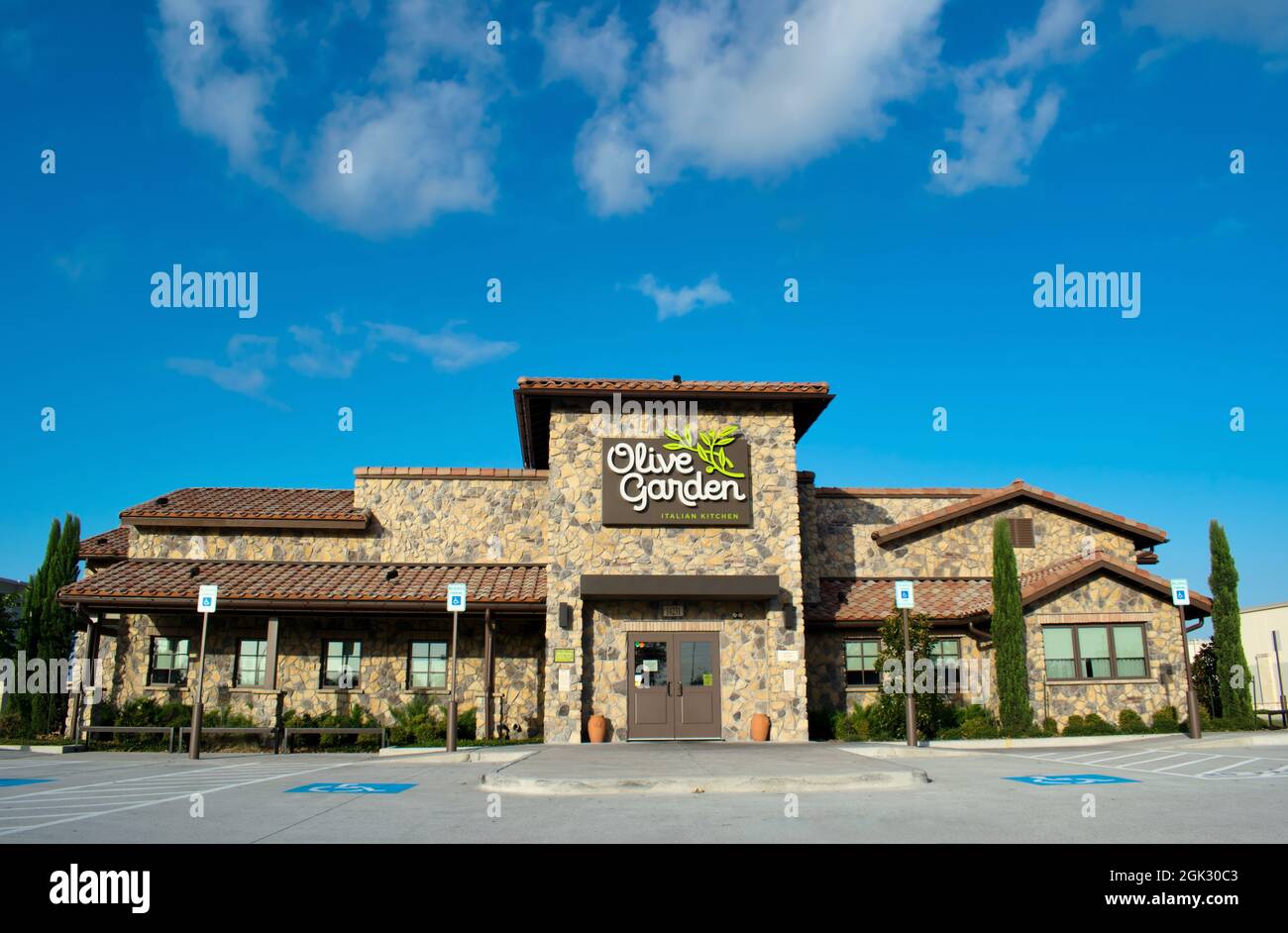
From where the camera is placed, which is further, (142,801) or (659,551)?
(659,551)

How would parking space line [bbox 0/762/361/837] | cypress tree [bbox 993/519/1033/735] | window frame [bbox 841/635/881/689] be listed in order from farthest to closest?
window frame [bbox 841/635/881/689]
cypress tree [bbox 993/519/1033/735]
parking space line [bbox 0/762/361/837]

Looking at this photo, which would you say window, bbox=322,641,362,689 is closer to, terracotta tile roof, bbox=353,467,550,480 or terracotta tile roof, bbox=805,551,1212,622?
terracotta tile roof, bbox=353,467,550,480

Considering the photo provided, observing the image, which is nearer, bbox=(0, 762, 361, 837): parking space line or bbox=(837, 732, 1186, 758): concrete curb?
bbox=(0, 762, 361, 837): parking space line

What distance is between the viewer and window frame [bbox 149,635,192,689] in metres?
21.5

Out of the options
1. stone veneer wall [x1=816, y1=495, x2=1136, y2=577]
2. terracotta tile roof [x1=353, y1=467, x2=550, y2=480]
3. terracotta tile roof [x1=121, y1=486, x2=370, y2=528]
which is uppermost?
terracotta tile roof [x1=353, y1=467, x2=550, y2=480]

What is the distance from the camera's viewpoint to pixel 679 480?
68.0 feet

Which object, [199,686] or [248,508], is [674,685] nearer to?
[199,686]

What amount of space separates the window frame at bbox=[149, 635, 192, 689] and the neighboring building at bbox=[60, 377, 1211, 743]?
0.04 m

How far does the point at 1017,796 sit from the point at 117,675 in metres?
20.0

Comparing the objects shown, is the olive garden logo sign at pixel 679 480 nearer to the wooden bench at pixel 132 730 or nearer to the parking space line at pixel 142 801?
the parking space line at pixel 142 801

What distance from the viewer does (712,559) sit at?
20.5 m

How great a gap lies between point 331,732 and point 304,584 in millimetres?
3502

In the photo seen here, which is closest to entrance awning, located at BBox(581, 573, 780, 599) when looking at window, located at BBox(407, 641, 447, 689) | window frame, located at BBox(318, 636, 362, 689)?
window, located at BBox(407, 641, 447, 689)

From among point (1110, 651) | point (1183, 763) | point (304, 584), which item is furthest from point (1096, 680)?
point (304, 584)
